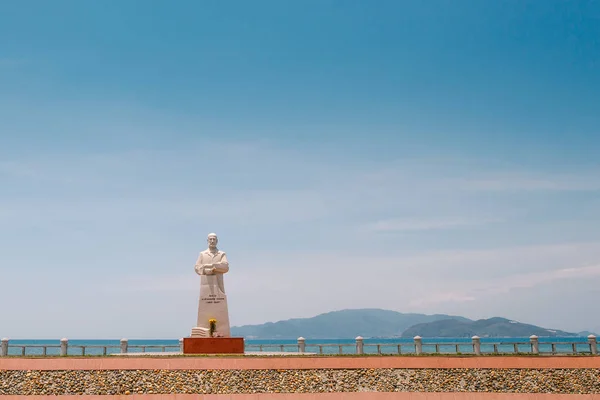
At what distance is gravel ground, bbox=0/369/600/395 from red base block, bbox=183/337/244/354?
634 cm

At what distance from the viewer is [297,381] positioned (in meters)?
23.1

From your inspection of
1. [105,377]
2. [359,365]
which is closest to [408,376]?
[359,365]

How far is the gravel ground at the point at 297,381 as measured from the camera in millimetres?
22188

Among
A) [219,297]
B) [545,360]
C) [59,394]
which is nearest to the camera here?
[59,394]

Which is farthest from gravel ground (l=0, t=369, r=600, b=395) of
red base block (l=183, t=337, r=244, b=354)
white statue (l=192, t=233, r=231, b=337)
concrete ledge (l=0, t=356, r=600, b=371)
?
white statue (l=192, t=233, r=231, b=337)

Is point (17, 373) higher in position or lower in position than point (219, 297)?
lower

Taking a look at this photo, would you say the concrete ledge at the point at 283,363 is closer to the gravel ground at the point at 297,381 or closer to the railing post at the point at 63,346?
the gravel ground at the point at 297,381

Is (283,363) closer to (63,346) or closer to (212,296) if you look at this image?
(212,296)

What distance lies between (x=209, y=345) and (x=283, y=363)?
6.62 m

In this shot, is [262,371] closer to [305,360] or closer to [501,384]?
[305,360]

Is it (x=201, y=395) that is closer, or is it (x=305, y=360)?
(x=201, y=395)

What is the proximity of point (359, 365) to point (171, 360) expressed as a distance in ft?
21.4

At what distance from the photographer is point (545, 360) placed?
25.0 m

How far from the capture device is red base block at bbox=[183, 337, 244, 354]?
96.8 feet
